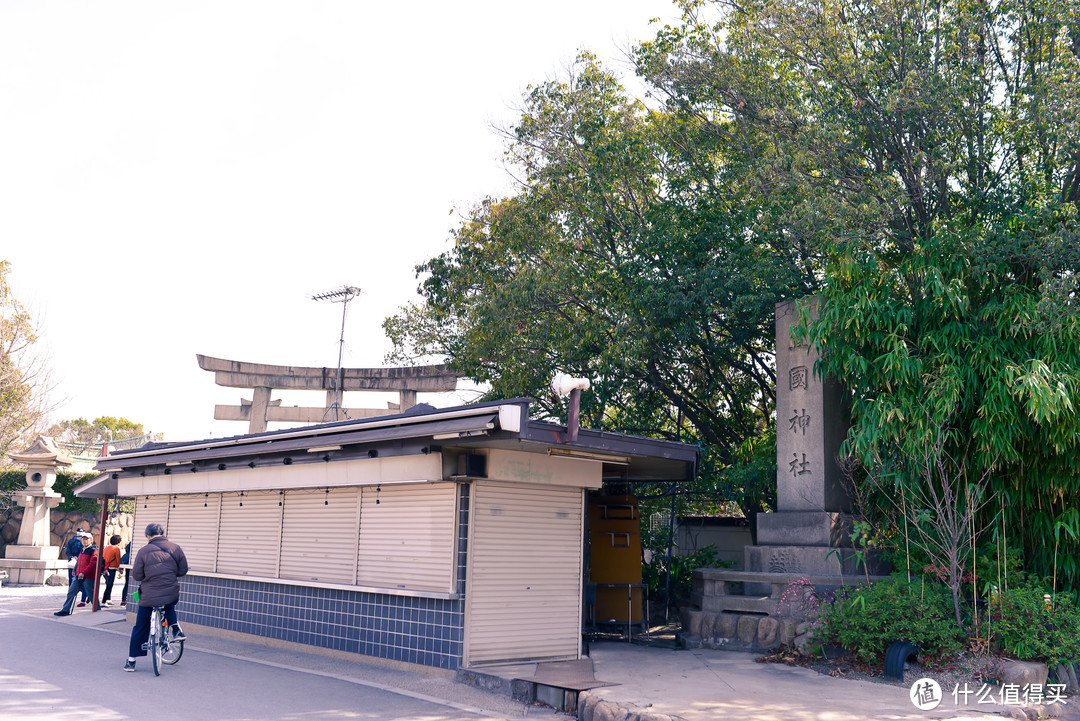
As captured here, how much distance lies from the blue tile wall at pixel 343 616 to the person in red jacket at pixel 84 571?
378cm

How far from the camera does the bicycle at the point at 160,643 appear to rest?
378 inches

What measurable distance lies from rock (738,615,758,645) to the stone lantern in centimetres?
2144

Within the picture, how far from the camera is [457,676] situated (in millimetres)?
9539

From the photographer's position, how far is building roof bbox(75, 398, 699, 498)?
8.97 meters

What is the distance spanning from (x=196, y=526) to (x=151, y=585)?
5.04m

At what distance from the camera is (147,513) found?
16109mm

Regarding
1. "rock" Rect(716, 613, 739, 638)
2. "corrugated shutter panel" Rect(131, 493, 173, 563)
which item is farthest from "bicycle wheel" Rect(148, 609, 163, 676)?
"rock" Rect(716, 613, 739, 638)

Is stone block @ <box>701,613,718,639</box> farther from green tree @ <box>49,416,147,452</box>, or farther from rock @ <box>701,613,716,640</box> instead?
green tree @ <box>49,416,147,452</box>

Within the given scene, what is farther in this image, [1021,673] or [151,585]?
[151,585]

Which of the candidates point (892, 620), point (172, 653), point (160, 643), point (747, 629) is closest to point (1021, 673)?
point (892, 620)

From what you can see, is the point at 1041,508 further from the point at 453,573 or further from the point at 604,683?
the point at 453,573

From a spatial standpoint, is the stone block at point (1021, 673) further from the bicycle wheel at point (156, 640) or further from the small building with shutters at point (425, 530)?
the bicycle wheel at point (156, 640)

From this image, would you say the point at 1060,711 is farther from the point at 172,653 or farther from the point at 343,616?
the point at 172,653

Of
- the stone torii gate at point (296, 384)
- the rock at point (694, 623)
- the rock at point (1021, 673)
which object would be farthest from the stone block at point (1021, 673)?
the stone torii gate at point (296, 384)
